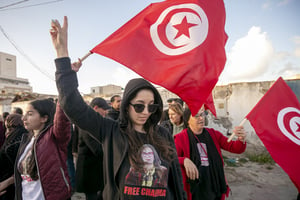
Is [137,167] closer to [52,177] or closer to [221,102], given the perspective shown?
[52,177]

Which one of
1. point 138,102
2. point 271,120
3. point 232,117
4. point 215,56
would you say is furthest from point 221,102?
point 138,102

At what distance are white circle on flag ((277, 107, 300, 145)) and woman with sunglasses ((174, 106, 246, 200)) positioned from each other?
0.51 meters

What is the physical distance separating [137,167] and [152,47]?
1.28m

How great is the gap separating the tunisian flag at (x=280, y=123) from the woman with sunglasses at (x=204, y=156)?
298mm

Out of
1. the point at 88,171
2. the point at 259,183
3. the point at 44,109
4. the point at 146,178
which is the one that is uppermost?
the point at 44,109

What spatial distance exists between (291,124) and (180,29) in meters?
1.92

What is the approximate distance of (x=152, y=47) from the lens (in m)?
1.83

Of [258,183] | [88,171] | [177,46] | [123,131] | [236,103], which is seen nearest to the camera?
[123,131]

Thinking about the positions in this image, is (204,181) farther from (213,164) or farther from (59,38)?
(59,38)

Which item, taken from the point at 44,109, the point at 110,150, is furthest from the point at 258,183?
the point at 44,109

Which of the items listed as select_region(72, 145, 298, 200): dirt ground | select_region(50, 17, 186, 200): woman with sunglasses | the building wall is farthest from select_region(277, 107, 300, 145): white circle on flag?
the building wall

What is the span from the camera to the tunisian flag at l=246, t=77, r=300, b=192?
6.62ft

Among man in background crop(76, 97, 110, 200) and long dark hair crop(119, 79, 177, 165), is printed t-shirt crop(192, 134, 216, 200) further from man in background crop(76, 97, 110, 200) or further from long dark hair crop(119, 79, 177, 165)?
man in background crop(76, 97, 110, 200)

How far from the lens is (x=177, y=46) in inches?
72.9
